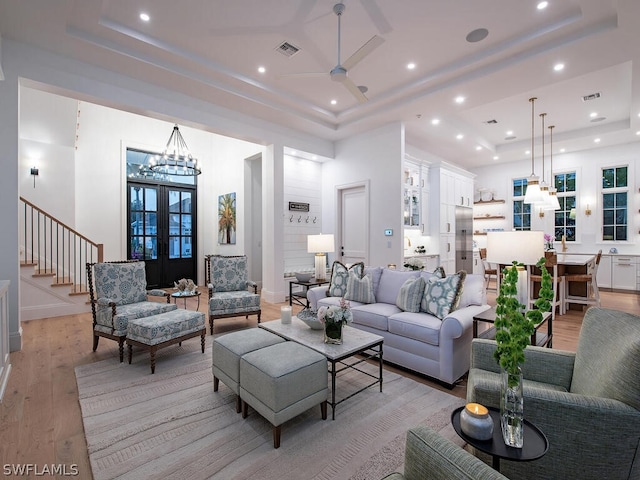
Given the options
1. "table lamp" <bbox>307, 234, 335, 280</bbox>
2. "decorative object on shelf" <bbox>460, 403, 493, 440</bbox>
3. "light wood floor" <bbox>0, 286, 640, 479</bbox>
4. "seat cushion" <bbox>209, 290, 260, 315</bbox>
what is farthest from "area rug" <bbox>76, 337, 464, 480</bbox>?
"table lamp" <bbox>307, 234, 335, 280</bbox>

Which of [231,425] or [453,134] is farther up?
[453,134]

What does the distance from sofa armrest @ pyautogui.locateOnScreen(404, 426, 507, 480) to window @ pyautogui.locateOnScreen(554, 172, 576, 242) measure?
9226 millimetres

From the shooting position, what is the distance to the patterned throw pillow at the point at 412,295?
131 inches

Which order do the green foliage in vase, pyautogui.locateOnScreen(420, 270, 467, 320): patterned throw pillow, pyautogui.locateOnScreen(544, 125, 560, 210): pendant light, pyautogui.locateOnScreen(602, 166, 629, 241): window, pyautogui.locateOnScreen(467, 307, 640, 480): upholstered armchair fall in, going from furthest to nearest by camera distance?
pyautogui.locateOnScreen(602, 166, 629, 241): window → pyautogui.locateOnScreen(544, 125, 560, 210): pendant light → pyautogui.locateOnScreen(420, 270, 467, 320): patterned throw pillow → pyautogui.locateOnScreen(467, 307, 640, 480): upholstered armchair → the green foliage in vase

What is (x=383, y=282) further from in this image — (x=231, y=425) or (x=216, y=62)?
(x=216, y=62)

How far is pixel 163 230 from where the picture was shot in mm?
7852

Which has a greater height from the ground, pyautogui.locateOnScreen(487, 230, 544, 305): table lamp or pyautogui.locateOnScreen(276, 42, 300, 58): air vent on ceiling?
pyautogui.locateOnScreen(276, 42, 300, 58): air vent on ceiling

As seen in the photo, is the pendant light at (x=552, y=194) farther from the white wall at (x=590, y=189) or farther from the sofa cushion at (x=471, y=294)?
the sofa cushion at (x=471, y=294)

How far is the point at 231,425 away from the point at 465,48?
15.4 feet

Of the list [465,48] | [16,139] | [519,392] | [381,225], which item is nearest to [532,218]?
[381,225]

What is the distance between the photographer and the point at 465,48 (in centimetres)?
386

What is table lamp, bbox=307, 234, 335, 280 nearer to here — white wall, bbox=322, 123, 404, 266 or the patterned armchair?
white wall, bbox=322, 123, 404, 266

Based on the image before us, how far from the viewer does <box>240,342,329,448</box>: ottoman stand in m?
1.99

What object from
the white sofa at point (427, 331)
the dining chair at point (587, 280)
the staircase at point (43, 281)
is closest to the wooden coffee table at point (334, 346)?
the white sofa at point (427, 331)
